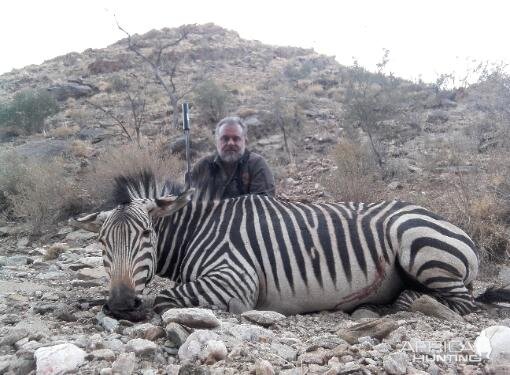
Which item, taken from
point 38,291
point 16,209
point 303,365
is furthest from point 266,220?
point 16,209

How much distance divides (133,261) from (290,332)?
116 cm

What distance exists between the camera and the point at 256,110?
17625mm

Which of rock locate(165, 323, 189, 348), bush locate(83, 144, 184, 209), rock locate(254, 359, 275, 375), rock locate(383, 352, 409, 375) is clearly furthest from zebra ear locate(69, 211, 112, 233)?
bush locate(83, 144, 184, 209)

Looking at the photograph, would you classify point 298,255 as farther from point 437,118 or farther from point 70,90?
point 70,90

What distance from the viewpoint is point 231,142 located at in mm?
5438

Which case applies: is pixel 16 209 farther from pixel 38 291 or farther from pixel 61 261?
pixel 38 291

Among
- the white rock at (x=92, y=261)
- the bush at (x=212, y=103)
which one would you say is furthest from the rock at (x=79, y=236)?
the bush at (x=212, y=103)

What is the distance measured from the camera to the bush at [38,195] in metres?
8.41

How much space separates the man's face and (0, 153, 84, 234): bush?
4.64 m

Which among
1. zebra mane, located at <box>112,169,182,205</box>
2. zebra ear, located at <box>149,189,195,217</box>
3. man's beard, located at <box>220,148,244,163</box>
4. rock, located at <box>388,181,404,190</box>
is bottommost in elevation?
rock, located at <box>388,181,404,190</box>

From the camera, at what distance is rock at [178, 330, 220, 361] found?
6.74ft

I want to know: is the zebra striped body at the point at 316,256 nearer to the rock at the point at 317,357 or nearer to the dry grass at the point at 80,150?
the rock at the point at 317,357

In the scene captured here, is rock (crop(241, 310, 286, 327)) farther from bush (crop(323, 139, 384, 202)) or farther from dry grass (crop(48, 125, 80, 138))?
dry grass (crop(48, 125, 80, 138))

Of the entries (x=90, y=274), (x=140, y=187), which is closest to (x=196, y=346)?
(x=140, y=187)
